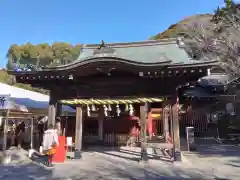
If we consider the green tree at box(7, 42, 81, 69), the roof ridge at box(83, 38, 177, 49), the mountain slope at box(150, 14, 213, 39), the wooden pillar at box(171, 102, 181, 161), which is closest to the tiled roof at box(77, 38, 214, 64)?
Answer: the roof ridge at box(83, 38, 177, 49)

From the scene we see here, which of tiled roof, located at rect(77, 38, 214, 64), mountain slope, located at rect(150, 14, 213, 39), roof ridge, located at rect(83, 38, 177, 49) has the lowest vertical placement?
tiled roof, located at rect(77, 38, 214, 64)

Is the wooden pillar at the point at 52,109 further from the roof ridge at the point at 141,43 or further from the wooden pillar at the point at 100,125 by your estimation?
the wooden pillar at the point at 100,125

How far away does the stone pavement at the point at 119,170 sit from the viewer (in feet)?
19.9

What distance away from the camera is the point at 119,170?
267 inches

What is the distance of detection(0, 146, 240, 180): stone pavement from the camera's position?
6.05 meters

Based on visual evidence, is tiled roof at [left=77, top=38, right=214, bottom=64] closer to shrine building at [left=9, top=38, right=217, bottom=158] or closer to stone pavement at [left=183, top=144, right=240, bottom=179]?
shrine building at [left=9, top=38, right=217, bottom=158]

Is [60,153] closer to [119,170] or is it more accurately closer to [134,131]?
[119,170]

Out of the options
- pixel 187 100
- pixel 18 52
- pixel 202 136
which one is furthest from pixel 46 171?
pixel 18 52

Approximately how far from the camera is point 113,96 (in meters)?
8.79

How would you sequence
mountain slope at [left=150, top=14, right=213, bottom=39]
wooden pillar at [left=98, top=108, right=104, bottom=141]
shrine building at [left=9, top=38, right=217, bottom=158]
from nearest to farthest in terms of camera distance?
shrine building at [left=9, top=38, right=217, bottom=158] → wooden pillar at [left=98, top=108, right=104, bottom=141] → mountain slope at [left=150, top=14, right=213, bottom=39]

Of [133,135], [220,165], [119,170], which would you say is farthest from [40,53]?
[220,165]

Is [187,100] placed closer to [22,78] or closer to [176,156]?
[176,156]

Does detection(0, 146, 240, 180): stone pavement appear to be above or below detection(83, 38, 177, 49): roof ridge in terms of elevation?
below

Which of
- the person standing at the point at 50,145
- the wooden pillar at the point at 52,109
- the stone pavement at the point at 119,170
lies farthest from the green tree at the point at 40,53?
the stone pavement at the point at 119,170
